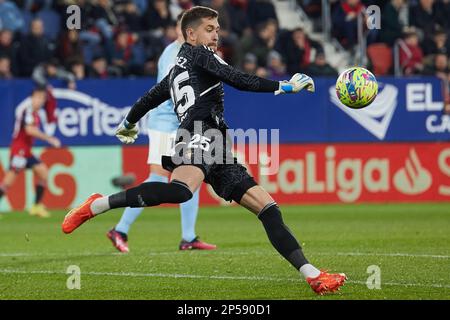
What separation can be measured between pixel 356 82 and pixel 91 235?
659cm

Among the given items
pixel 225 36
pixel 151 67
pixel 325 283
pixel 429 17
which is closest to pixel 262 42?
pixel 225 36

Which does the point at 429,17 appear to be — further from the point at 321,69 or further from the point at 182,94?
the point at 182,94

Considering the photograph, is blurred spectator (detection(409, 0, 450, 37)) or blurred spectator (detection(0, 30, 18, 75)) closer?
blurred spectator (detection(0, 30, 18, 75))

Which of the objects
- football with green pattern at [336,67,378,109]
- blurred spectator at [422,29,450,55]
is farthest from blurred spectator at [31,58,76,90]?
football with green pattern at [336,67,378,109]

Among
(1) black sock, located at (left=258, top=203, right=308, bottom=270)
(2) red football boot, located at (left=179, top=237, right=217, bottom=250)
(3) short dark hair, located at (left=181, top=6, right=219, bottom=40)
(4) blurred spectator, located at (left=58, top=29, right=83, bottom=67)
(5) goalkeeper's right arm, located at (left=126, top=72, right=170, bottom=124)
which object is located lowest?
(2) red football boot, located at (left=179, top=237, right=217, bottom=250)

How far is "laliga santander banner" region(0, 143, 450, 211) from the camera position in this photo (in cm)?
1917

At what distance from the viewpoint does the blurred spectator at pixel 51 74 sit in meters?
19.2

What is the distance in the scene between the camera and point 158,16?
22.0 m

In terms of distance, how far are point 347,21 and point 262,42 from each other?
1.72m

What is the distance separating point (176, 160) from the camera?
891cm

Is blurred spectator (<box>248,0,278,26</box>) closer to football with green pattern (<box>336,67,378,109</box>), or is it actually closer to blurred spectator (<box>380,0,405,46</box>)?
blurred spectator (<box>380,0,405,46</box>)

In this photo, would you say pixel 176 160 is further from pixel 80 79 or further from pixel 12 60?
pixel 12 60

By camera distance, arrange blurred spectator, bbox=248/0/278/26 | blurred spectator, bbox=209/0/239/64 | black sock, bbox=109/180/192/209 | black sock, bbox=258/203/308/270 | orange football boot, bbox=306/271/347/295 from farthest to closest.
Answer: blurred spectator, bbox=248/0/278/26 < blurred spectator, bbox=209/0/239/64 < black sock, bbox=109/180/192/209 < black sock, bbox=258/203/308/270 < orange football boot, bbox=306/271/347/295
